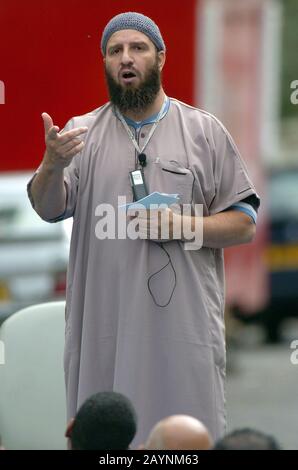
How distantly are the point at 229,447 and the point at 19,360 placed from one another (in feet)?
5.14

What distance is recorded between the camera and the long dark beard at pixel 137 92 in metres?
3.90

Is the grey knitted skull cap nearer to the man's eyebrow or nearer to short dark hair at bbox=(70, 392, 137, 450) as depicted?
the man's eyebrow

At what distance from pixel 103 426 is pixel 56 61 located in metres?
5.24

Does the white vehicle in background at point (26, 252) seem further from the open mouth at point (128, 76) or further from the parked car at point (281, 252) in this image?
the open mouth at point (128, 76)

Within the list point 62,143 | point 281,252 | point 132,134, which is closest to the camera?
point 62,143

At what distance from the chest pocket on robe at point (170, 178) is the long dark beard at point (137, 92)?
0.55 feet

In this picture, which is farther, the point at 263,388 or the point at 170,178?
the point at 263,388

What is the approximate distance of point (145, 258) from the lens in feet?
12.8

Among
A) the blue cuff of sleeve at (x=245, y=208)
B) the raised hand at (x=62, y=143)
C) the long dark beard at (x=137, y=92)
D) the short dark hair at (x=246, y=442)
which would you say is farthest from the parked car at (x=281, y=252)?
the short dark hair at (x=246, y=442)

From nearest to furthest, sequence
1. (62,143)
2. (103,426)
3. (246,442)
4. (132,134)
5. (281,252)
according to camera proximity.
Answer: (246,442)
(103,426)
(62,143)
(132,134)
(281,252)

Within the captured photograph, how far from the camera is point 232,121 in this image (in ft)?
41.7

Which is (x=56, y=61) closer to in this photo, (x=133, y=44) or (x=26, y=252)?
(x=26, y=252)

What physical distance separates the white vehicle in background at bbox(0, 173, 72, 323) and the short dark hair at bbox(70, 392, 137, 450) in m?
6.84

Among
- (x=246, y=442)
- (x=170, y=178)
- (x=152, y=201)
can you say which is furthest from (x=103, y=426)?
(x=170, y=178)
